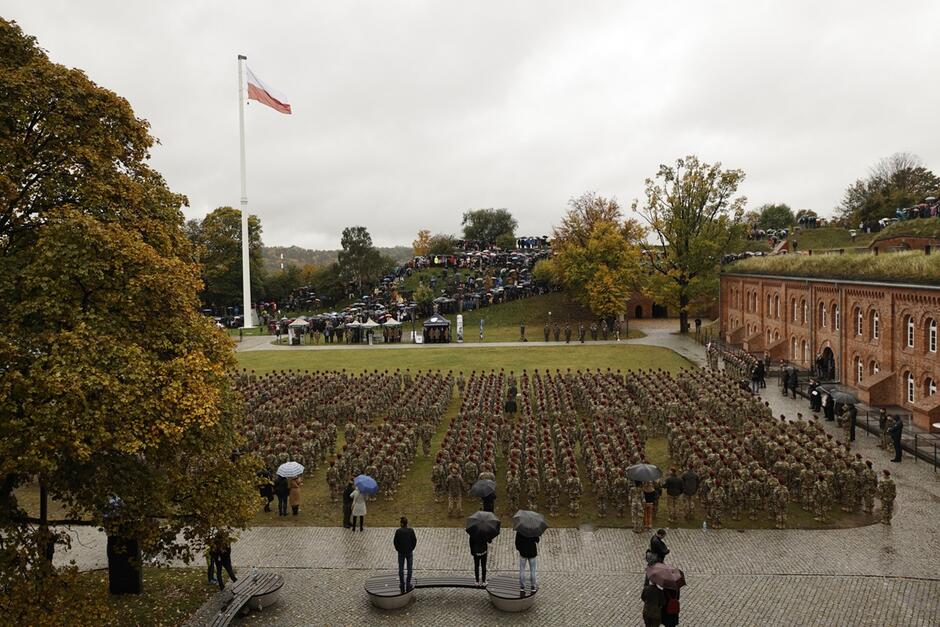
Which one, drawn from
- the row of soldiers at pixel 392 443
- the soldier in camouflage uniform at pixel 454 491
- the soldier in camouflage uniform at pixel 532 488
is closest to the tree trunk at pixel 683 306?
the row of soldiers at pixel 392 443

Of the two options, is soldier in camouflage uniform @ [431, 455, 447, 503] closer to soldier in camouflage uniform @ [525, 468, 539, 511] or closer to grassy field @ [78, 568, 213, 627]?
soldier in camouflage uniform @ [525, 468, 539, 511]

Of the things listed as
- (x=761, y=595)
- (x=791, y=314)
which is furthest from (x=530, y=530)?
(x=791, y=314)

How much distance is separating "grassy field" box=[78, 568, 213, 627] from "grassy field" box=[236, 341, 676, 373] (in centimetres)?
2626

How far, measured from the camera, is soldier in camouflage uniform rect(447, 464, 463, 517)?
17625 millimetres

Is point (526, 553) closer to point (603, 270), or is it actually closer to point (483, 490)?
point (483, 490)

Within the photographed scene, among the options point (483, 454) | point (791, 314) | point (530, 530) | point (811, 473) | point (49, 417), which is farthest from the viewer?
point (791, 314)

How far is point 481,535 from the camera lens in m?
13.2

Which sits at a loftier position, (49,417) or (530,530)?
(49,417)

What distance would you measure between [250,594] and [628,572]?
23.8ft

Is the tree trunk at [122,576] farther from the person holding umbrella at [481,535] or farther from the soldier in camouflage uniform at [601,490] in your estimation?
the soldier in camouflage uniform at [601,490]

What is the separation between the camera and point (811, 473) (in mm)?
17484

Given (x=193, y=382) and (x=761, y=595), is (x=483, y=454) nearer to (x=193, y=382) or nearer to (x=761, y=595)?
(x=761, y=595)

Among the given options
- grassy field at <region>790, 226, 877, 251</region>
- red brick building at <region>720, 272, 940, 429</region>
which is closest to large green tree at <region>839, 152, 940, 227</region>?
grassy field at <region>790, 226, 877, 251</region>

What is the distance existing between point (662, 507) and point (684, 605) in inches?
213
